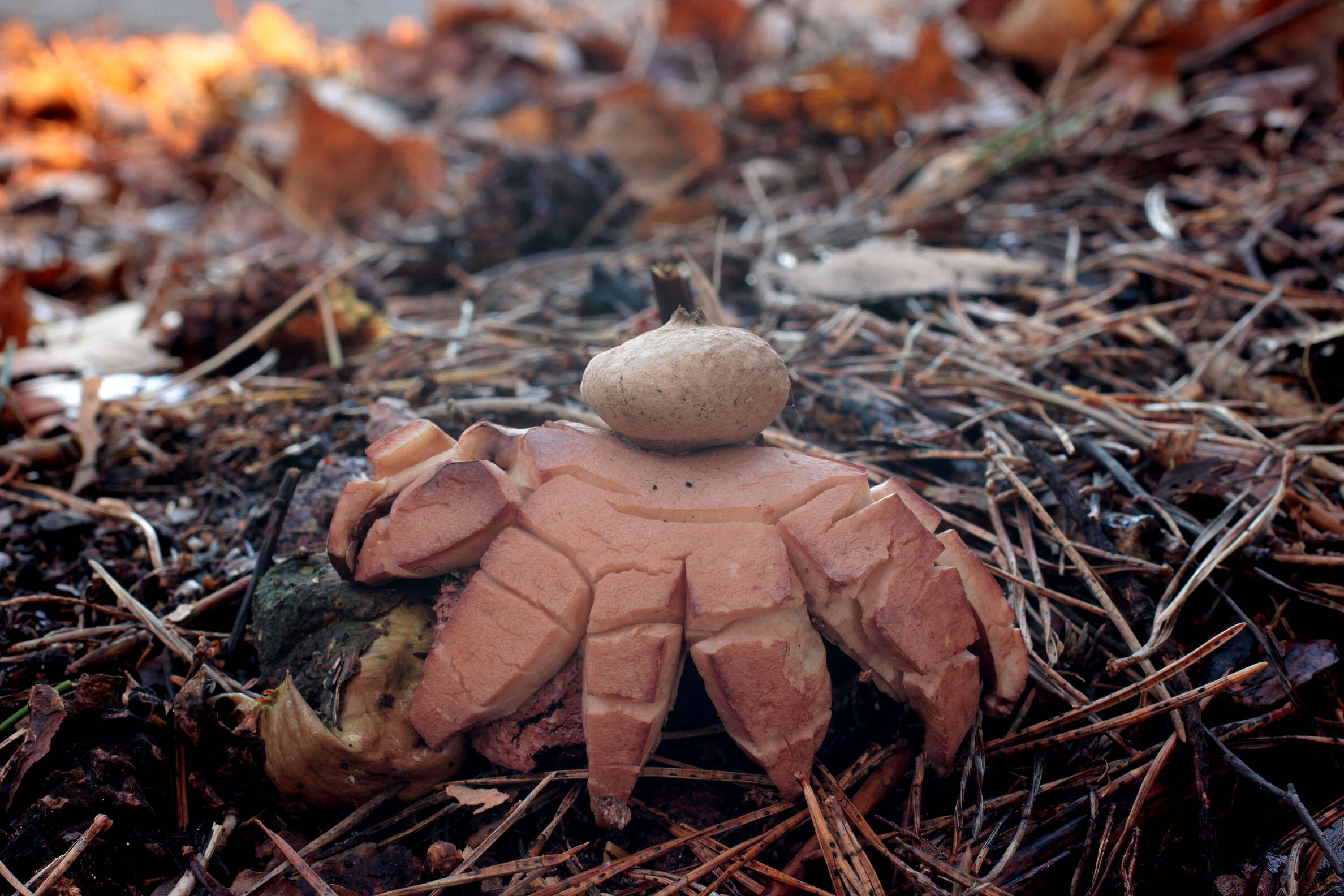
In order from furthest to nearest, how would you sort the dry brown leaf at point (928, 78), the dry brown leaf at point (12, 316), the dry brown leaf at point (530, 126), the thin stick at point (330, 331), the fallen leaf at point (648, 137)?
the dry brown leaf at point (530, 126) → the dry brown leaf at point (928, 78) → the fallen leaf at point (648, 137) → the dry brown leaf at point (12, 316) → the thin stick at point (330, 331)

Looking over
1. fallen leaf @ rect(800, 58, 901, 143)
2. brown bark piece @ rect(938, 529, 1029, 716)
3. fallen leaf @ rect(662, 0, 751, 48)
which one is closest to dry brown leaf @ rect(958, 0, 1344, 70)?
fallen leaf @ rect(800, 58, 901, 143)

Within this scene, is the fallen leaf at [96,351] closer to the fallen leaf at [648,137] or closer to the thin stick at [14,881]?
the thin stick at [14,881]

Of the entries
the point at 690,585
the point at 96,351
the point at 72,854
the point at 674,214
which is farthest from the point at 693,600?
the point at 674,214

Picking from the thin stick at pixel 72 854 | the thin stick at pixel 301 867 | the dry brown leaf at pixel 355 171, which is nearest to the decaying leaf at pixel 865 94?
the dry brown leaf at pixel 355 171

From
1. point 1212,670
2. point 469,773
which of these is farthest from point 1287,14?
point 469,773

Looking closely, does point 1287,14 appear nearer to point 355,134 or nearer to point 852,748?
point 852,748

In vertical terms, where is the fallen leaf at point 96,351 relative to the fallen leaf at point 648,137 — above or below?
below

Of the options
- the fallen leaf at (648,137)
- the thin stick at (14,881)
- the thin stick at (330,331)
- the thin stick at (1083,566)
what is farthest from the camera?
the fallen leaf at (648,137)
